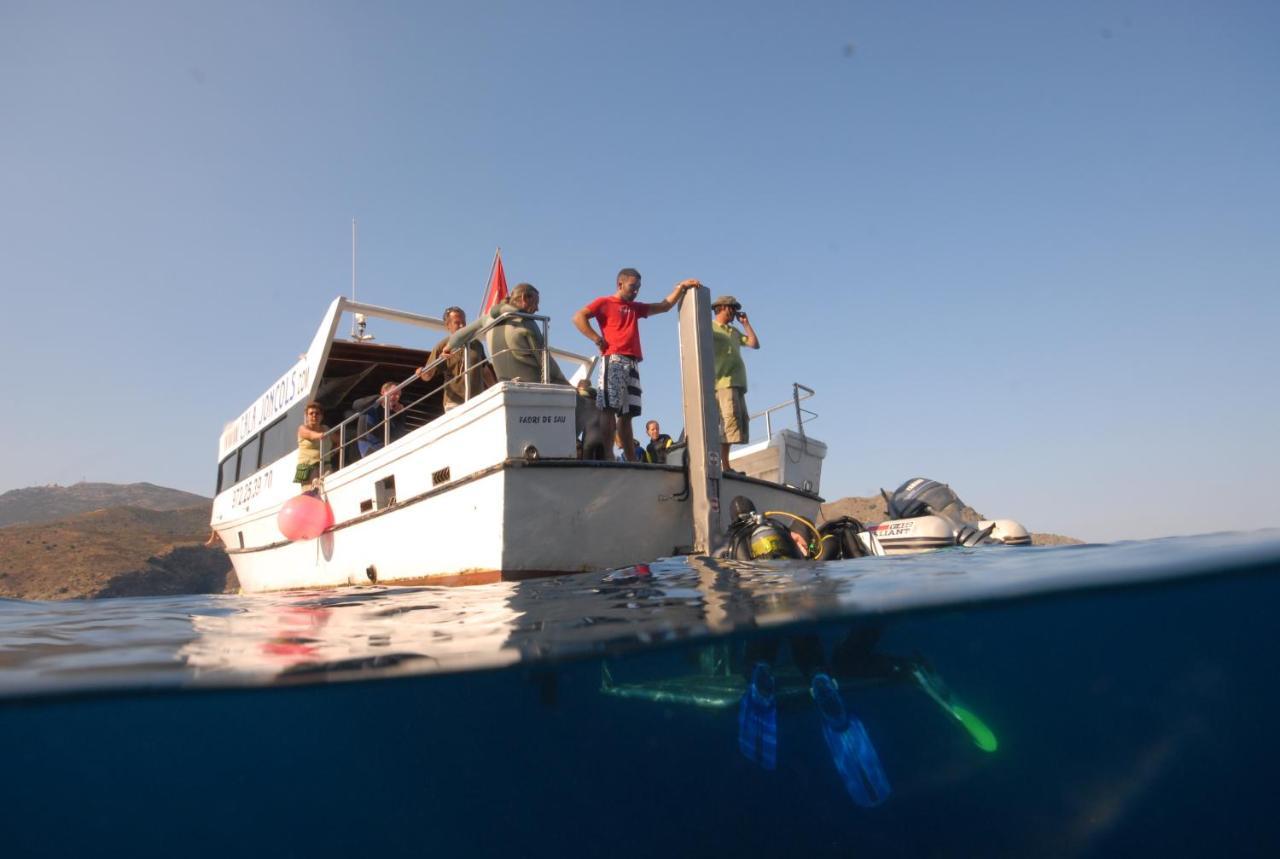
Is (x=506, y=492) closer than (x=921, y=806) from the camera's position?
Yes

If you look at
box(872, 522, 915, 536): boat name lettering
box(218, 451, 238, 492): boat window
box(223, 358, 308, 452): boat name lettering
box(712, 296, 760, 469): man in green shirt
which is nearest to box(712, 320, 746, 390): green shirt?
box(712, 296, 760, 469): man in green shirt

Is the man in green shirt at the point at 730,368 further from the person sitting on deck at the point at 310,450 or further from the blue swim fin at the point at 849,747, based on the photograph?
the person sitting on deck at the point at 310,450

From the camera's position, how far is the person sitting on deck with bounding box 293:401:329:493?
10.1 m

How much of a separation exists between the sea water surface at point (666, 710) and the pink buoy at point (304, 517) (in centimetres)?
235

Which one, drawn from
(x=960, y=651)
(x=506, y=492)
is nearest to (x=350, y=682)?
(x=506, y=492)

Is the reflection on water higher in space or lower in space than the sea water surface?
higher

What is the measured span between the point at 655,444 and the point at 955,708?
5.20 m

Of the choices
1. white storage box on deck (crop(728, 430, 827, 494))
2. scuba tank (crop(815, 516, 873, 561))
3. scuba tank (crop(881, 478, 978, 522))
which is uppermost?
white storage box on deck (crop(728, 430, 827, 494))

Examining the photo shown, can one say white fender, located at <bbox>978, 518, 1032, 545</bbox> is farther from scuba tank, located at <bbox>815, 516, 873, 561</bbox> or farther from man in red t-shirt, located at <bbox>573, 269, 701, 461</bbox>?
man in red t-shirt, located at <bbox>573, 269, 701, 461</bbox>

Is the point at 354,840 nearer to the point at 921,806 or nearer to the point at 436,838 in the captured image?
the point at 436,838

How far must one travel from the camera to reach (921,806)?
1192cm

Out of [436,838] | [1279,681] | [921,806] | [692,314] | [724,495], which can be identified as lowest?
[436,838]

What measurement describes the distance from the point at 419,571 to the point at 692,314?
393cm

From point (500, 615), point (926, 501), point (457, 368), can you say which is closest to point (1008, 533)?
point (926, 501)
